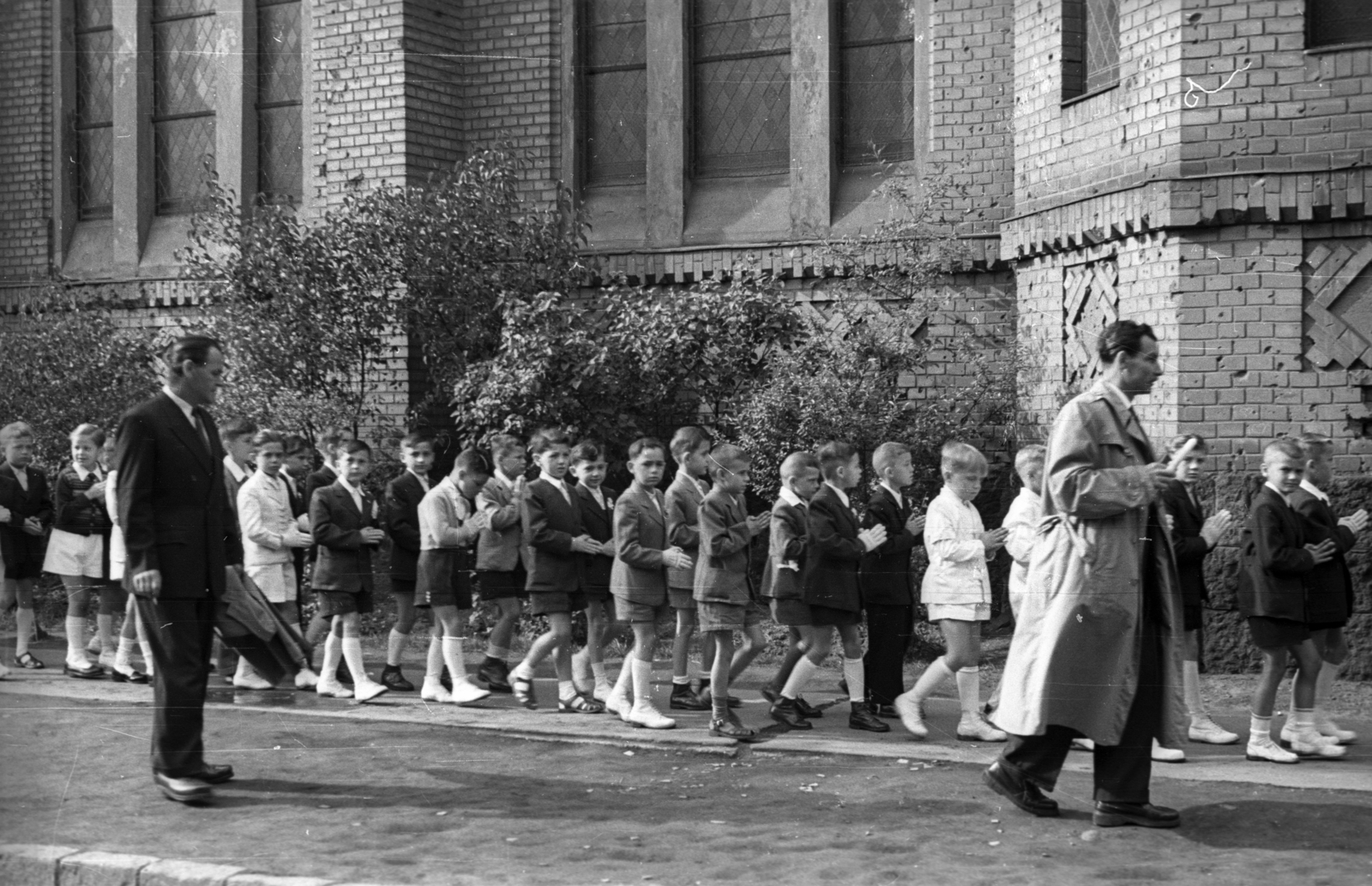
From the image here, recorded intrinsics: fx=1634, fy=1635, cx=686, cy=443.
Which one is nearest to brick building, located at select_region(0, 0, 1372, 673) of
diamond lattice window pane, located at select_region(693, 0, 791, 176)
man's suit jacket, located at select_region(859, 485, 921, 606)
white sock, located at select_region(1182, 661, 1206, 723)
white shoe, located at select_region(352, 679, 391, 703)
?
diamond lattice window pane, located at select_region(693, 0, 791, 176)

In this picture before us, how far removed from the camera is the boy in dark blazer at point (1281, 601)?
788 cm

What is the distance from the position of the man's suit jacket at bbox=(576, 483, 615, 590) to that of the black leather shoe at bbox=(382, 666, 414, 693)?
4.93ft

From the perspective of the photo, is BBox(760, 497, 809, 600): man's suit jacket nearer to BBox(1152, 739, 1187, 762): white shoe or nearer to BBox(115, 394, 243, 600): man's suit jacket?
BBox(1152, 739, 1187, 762): white shoe

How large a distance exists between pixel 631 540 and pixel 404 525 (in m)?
1.80

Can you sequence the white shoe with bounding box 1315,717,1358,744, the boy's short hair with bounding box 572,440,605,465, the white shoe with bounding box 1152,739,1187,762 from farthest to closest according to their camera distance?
the boy's short hair with bounding box 572,440,605,465
the white shoe with bounding box 1315,717,1358,744
the white shoe with bounding box 1152,739,1187,762

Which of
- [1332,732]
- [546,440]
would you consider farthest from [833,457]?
[1332,732]

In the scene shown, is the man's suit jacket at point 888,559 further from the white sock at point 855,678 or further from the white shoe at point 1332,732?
the white shoe at point 1332,732

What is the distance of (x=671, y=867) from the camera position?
235 inches

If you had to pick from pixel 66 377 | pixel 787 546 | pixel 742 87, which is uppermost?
pixel 742 87

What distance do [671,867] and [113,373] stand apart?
10.3 meters

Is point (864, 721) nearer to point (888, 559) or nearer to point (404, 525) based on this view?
point (888, 559)

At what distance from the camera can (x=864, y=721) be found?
889 centimetres

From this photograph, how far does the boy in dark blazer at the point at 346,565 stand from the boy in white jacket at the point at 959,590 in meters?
3.33

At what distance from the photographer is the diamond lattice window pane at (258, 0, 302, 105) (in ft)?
52.3
